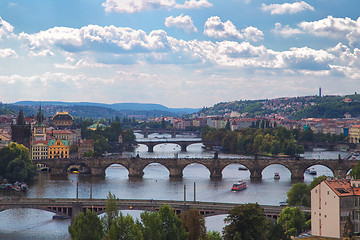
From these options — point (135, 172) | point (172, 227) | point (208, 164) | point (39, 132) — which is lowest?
point (135, 172)

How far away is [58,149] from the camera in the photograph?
318 feet

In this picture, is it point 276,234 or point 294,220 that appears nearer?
point 276,234

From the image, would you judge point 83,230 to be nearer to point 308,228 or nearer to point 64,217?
point 308,228

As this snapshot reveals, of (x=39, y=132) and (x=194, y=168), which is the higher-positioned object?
(x=39, y=132)

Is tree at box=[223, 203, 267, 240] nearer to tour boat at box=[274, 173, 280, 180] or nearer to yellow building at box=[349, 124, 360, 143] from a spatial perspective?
tour boat at box=[274, 173, 280, 180]

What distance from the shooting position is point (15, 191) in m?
68.8

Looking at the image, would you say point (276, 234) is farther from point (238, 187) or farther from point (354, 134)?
point (354, 134)

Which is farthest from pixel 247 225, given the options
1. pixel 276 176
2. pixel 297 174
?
pixel 297 174

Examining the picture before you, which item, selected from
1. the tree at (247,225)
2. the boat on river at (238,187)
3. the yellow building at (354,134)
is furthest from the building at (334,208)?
the yellow building at (354,134)

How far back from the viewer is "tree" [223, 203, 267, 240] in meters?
36.8

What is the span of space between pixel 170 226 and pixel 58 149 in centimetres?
6228

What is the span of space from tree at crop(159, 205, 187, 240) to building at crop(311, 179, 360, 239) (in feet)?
23.4

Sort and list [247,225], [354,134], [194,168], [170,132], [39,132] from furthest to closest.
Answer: [170,132], [354,134], [39,132], [194,168], [247,225]

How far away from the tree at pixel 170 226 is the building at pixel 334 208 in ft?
23.4
